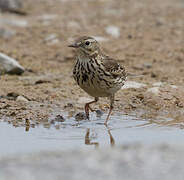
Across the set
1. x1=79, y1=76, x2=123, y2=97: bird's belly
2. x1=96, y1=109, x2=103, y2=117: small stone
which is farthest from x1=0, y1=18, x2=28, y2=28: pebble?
x1=79, y1=76, x2=123, y2=97: bird's belly

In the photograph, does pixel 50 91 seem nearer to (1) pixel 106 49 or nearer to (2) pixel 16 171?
(1) pixel 106 49

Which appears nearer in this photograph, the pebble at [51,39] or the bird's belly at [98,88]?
the bird's belly at [98,88]

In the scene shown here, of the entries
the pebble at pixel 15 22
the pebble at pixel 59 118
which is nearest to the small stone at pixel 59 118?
the pebble at pixel 59 118

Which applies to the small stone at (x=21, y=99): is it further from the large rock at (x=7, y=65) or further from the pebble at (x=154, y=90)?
the pebble at (x=154, y=90)

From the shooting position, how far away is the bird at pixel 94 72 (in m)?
8.47

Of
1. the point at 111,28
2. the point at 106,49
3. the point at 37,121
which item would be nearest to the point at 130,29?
the point at 111,28

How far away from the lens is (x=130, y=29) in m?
14.0

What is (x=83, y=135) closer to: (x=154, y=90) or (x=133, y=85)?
(x=154, y=90)

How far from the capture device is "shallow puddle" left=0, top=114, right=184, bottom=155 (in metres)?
7.28

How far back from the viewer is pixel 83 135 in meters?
7.88

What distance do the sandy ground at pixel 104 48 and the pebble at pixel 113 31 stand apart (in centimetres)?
7

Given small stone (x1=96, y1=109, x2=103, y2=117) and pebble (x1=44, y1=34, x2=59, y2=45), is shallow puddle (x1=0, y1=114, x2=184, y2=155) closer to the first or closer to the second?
small stone (x1=96, y1=109, x2=103, y2=117)

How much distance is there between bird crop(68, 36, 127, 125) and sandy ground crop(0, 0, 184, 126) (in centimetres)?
67

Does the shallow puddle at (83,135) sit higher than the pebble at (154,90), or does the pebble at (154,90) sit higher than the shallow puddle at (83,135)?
the pebble at (154,90)
